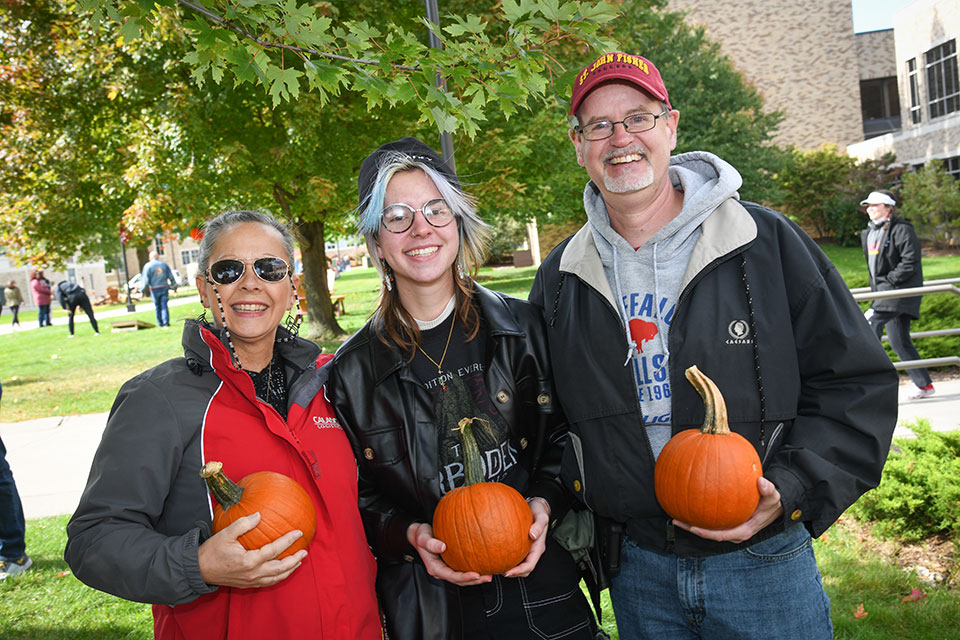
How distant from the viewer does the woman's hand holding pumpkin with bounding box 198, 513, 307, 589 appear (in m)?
1.96

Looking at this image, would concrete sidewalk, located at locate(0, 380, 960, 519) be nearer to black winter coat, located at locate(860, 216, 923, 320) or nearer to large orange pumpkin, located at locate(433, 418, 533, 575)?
black winter coat, located at locate(860, 216, 923, 320)

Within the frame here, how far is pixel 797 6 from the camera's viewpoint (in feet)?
125

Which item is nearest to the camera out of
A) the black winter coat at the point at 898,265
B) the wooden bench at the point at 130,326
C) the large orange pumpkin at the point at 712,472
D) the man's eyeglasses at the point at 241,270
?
the large orange pumpkin at the point at 712,472

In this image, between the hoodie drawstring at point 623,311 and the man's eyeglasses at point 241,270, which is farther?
the man's eyeglasses at point 241,270

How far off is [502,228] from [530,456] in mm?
39446

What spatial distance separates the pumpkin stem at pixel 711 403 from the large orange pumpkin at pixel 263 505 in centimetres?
124

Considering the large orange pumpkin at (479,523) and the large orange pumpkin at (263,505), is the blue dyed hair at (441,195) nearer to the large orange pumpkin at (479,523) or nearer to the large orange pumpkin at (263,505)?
the large orange pumpkin at (479,523)

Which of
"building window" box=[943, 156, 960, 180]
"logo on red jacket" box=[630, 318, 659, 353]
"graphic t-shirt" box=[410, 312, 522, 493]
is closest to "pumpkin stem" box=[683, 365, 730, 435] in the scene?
"logo on red jacket" box=[630, 318, 659, 353]

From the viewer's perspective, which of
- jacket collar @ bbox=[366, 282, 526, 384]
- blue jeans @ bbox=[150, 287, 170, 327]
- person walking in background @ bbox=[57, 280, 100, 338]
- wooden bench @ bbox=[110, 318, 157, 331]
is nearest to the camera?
jacket collar @ bbox=[366, 282, 526, 384]

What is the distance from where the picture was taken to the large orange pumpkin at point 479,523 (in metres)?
2.29

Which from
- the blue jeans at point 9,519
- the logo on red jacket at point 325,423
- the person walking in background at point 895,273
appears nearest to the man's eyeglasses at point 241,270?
the logo on red jacket at point 325,423

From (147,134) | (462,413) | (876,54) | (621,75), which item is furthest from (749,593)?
(876,54)

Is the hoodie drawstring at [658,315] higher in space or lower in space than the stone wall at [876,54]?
lower

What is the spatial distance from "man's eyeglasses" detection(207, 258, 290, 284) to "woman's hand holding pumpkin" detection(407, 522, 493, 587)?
40.7 inches
